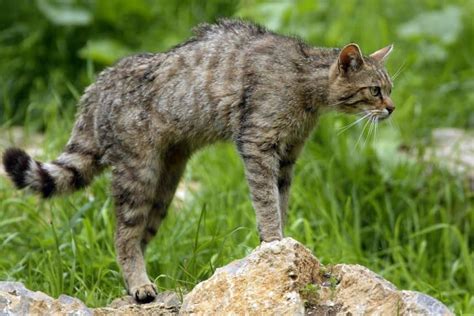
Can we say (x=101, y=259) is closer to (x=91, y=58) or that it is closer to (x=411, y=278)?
(x=411, y=278)

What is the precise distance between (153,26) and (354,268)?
4.89m

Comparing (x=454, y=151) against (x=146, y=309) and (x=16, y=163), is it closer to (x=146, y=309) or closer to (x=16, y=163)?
(x=16, y=163)

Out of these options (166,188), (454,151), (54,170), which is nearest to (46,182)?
(54,170)

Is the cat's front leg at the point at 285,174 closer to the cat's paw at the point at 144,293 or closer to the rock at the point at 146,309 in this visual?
the cat's paw at the point at 144,293

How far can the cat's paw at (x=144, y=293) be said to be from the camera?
16.2 ft

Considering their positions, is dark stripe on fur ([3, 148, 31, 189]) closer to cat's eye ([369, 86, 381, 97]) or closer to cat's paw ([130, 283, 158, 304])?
cat's paw ([130, 283, 158, 304])

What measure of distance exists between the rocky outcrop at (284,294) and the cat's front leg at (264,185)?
0.68 metres

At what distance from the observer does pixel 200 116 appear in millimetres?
5199

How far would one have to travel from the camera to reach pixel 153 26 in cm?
863

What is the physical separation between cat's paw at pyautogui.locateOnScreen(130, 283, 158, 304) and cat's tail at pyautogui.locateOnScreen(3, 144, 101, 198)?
2.22 feet

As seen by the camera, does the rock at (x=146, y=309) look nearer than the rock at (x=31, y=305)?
No

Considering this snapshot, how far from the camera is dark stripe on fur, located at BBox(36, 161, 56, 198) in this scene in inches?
206

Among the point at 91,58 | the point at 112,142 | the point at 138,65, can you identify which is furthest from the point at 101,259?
the point at 91,58

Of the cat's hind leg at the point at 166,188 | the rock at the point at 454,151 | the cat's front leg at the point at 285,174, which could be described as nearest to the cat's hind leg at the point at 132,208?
the cat's hind leg at the point at 166,188
